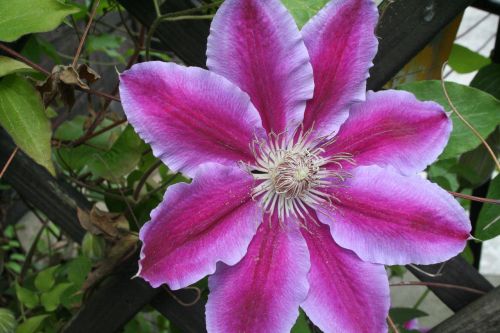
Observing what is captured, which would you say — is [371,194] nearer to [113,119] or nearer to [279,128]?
[279,128]

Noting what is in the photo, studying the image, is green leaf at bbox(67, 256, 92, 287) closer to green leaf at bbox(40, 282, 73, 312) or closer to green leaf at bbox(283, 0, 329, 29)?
Result: green leaf at bbox(40, 282, 73, 312)

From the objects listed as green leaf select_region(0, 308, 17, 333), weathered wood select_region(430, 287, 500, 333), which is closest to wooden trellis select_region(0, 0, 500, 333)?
weathered wood select_region(430, 287, 500, 333)

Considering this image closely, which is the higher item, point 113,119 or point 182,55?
point 182,55

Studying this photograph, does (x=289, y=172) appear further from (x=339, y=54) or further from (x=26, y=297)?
(x=26, y=297)

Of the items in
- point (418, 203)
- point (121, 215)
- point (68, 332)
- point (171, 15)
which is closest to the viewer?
point (418, 203)

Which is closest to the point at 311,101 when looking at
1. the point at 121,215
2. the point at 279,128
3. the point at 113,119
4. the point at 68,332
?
the point at 279,128

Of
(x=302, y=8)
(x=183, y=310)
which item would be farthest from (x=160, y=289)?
(x=302, y=8)
